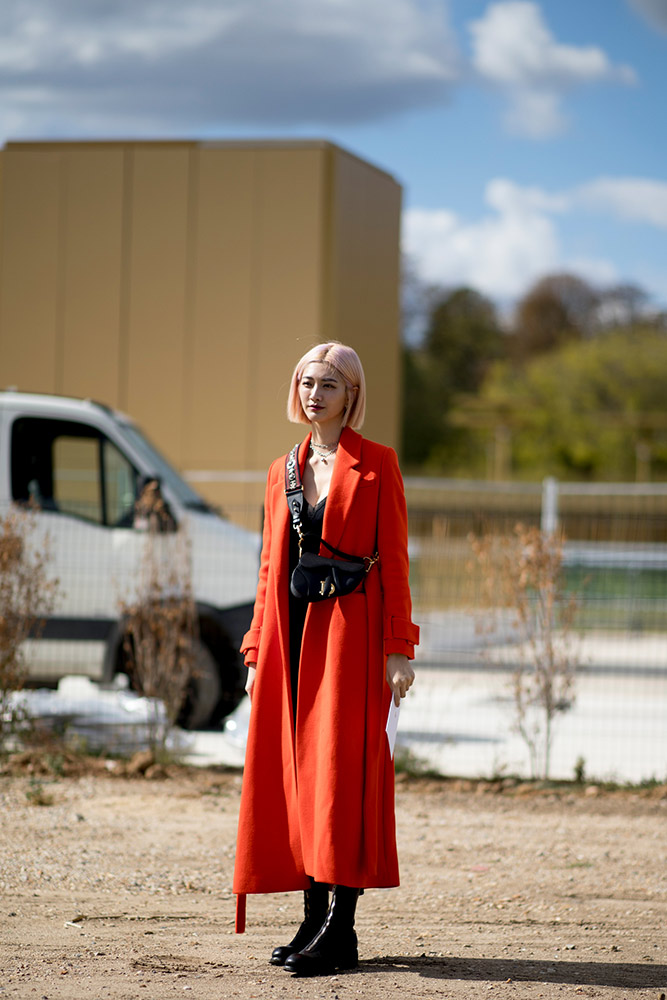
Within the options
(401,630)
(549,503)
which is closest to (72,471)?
(401,630)

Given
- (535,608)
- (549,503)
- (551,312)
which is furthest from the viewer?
(551,312)

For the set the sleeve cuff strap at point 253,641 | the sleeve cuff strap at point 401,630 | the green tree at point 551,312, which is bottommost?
the sleeve cuff strap at point 253,641

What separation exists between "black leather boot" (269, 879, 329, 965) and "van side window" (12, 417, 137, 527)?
4808 millimetres

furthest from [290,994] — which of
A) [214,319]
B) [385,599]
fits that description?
[214,319]

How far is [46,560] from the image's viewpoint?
23.8ft

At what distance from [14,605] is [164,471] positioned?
1.94 metres

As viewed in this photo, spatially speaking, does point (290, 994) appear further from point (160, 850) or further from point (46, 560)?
point (46, 560)

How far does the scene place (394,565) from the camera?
3.97 metres

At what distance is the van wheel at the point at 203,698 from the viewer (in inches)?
330

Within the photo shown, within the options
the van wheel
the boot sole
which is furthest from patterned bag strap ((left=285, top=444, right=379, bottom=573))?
the van wheel

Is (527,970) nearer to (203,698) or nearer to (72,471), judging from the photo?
(203,698)

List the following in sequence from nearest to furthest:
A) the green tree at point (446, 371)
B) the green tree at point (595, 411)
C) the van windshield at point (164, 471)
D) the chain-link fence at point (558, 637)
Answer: the chain-link fence at point (558, 637), the van windshield at point (164, 471), the green tree at point (595, 411), the green tree at point (446, 371)

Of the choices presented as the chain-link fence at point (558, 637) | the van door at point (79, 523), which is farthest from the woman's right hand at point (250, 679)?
the van door at point (79, 523)

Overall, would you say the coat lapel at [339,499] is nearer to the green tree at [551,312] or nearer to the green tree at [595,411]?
the green tree at [595,411]
